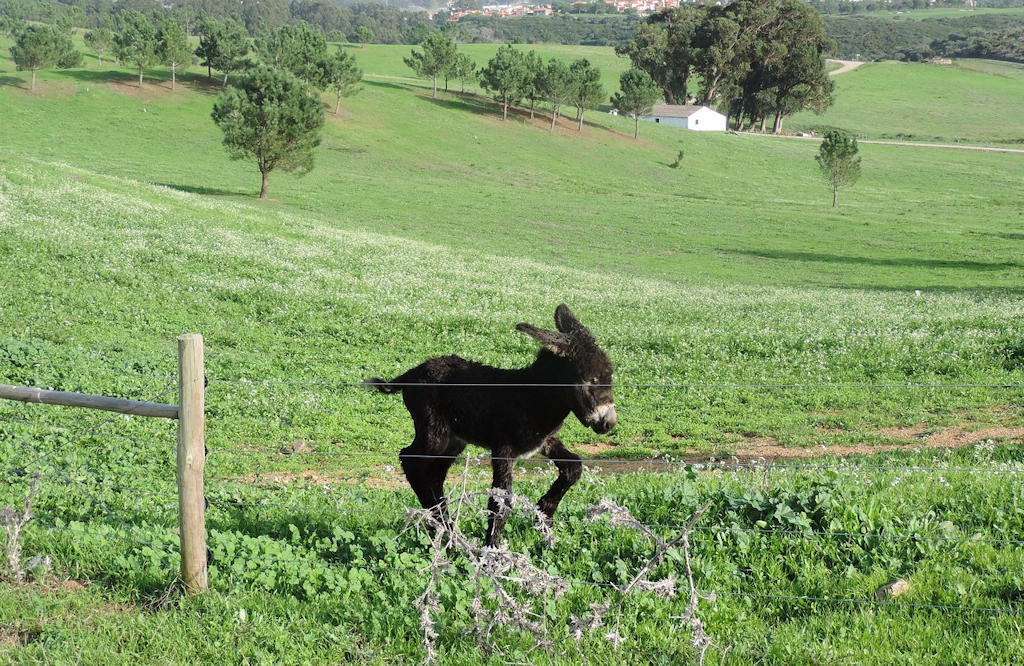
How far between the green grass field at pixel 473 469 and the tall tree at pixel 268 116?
514 cm

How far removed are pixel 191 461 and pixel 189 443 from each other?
0.13m

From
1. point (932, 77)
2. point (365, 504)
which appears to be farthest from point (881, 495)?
point (932, 77)

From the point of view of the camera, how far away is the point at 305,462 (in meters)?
12.7

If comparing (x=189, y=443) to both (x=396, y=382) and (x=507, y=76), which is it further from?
(x=507, y=76)

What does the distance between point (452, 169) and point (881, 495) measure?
78.5m

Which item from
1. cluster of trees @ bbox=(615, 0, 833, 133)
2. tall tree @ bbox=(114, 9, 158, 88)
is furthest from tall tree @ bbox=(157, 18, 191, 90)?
cluster of trees @ bbox=(615, 0, 833, 133)

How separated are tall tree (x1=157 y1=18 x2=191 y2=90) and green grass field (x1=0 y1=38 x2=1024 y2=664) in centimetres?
5308

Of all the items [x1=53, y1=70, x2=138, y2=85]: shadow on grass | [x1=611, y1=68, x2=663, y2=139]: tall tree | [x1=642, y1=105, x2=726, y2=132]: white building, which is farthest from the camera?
[x1=642, y1=105, x2=726, y2=132]: white building

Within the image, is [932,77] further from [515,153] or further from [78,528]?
[78,528]

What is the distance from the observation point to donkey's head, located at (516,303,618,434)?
686 centimetres

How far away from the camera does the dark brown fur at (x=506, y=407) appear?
6918 millimetres

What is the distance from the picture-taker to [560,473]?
7.27 metres

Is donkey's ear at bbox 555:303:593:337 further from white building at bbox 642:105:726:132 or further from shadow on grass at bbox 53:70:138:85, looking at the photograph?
white building at bbox 642:105:726:132

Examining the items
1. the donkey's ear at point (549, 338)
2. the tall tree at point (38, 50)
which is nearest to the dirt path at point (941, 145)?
the tall tree at point (38, 50)
